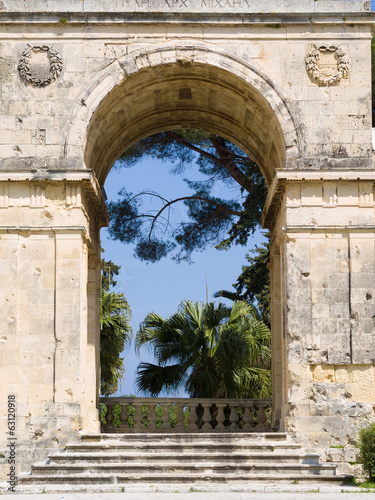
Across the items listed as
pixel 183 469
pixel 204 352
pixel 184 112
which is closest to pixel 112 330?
pixel 204 352

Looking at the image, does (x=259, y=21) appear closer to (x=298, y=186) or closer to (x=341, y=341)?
(x=298, y=186)

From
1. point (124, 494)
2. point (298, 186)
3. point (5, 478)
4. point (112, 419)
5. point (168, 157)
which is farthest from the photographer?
point (168, 157)

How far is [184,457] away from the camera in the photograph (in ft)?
50.4

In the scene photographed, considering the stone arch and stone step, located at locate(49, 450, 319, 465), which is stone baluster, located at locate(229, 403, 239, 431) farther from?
the stone arch

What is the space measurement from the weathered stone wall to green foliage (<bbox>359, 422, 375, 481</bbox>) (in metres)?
1.42

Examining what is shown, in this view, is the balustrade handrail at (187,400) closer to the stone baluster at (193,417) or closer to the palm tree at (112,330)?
the stone baluster at (193,417)

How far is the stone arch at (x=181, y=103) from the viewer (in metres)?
17.2

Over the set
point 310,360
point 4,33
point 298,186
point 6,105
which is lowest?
point 310,360

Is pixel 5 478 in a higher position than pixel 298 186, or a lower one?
lower

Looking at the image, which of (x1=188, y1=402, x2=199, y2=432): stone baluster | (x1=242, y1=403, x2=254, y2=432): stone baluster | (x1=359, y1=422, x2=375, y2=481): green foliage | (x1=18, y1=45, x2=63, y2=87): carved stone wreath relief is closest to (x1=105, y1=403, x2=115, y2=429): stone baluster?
(x1=188, y1=402, x2=199, y2=432): stone baluster

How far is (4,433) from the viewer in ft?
53.6

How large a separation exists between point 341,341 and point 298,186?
294 cm

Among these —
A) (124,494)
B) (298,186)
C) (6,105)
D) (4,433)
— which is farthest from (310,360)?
(6,105)

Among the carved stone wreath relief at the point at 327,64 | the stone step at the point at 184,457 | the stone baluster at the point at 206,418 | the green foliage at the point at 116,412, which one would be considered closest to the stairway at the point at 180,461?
the stone step at the point at 184,457
